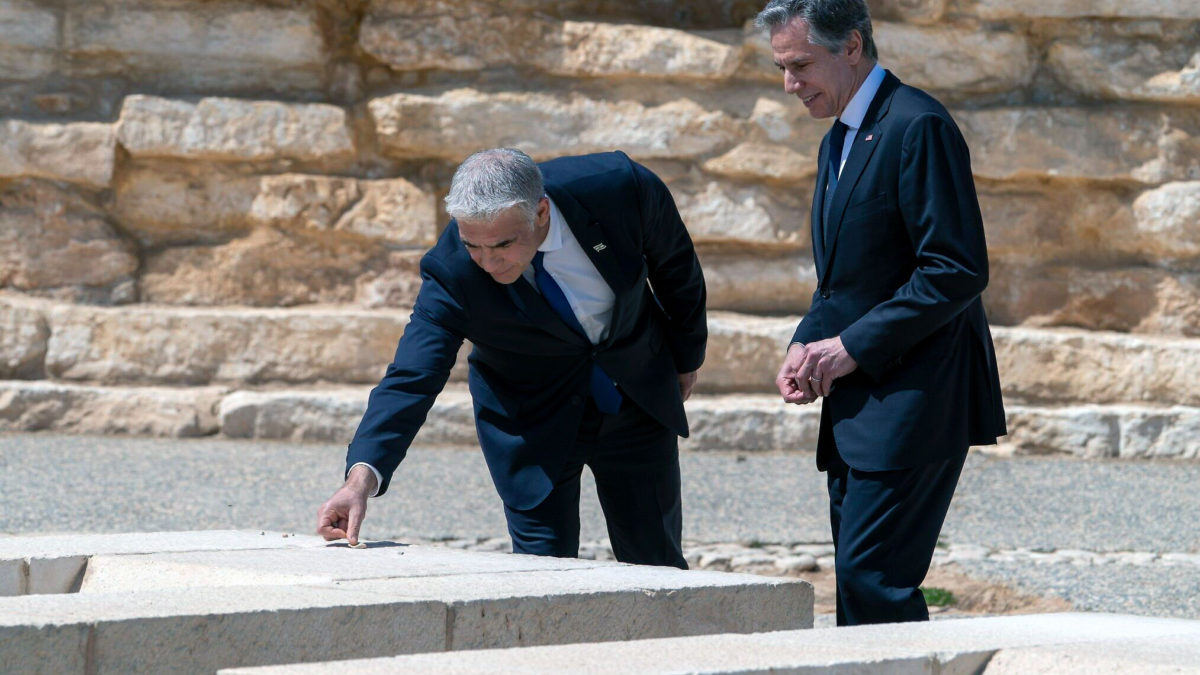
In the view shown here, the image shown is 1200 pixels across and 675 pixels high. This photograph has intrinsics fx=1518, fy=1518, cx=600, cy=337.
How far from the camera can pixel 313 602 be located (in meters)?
2.76

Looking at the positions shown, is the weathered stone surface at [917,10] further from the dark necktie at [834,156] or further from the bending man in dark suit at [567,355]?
A: the dark necktie at [834,156]

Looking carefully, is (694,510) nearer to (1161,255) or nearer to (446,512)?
(446,512)

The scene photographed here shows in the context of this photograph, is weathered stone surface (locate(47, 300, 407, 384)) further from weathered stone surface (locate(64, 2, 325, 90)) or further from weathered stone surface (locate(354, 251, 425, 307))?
weathered stone surface (locate(64, 2, 325, 90))

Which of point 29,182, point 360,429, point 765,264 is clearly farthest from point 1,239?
point 360,429

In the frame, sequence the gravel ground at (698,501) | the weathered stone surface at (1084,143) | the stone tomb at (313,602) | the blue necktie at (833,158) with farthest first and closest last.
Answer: the weathered stone surface at (1084,143), the gravel ground at (698,501), the blue necktie at (833,158), the stone tomb at (313,602)

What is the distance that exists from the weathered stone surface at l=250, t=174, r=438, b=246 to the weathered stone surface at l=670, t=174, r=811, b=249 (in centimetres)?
140

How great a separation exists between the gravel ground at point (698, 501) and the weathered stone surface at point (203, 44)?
204cm

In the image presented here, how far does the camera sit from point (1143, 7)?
793cm

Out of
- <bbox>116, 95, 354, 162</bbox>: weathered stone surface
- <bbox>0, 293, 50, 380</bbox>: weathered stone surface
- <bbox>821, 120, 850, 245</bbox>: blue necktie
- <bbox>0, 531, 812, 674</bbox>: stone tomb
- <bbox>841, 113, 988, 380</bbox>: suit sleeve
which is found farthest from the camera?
<bbox>116, 95, 354, 162</bbox>: weathered stone surface

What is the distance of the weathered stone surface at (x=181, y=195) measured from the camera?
8086 millimetres

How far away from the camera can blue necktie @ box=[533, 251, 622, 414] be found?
147 inches

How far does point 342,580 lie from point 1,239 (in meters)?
5.66

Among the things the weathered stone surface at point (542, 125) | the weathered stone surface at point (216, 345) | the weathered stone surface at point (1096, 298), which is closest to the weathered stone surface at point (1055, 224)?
the weathered stone surface at point (1096, 298)

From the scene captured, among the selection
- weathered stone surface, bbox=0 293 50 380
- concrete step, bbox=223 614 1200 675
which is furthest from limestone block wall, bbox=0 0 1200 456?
concrete step, bbox=223 614 1200 675
